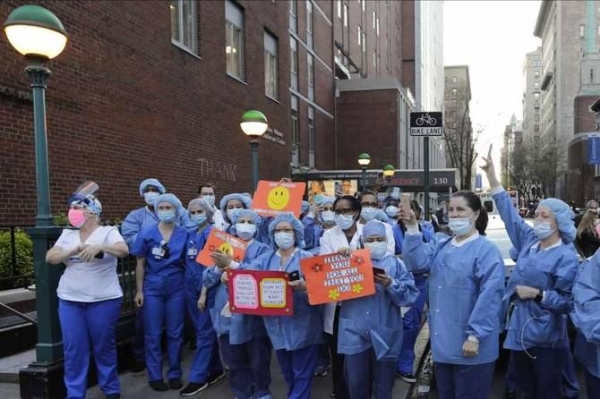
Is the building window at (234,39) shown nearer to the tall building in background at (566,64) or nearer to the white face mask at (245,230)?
the white face mask at (245,230)

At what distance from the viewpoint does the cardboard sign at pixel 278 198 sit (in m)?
6.81

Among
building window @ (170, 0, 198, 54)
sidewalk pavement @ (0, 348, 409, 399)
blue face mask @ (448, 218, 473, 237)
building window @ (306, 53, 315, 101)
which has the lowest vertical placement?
sidewalk pavement @ (0, 348, 409, 399)

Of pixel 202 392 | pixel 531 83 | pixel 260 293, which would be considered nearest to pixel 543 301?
pixel 260 293

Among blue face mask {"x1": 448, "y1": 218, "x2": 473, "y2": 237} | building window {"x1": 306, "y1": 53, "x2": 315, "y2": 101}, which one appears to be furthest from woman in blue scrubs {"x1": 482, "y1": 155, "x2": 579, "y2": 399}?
building window {"x1": 306, "y1": 53, "x2": 315, "y2": 101}

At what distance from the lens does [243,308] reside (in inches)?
183

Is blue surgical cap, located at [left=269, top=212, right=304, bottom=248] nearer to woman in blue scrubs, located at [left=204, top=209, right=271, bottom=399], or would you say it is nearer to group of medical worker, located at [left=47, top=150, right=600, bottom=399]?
group of medical worker, located at [left=47, top=150, right=600, bottom=399]

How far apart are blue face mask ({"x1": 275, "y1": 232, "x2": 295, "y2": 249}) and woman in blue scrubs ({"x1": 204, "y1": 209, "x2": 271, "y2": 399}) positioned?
369mm

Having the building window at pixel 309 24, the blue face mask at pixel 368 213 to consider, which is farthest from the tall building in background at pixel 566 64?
the blue face mask at pixel 368 213

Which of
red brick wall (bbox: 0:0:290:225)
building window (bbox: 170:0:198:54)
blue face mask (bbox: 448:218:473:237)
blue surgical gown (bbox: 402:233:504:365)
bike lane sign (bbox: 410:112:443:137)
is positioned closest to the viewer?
blue surgical gown (bbox: 402:233:504:365)

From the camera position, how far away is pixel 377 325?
4145mm

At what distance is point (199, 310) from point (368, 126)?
33.7 metres

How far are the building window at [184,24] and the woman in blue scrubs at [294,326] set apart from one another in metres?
10.3

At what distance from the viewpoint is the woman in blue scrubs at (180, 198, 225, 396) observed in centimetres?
543

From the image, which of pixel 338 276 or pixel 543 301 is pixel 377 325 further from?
pixel 543 301
